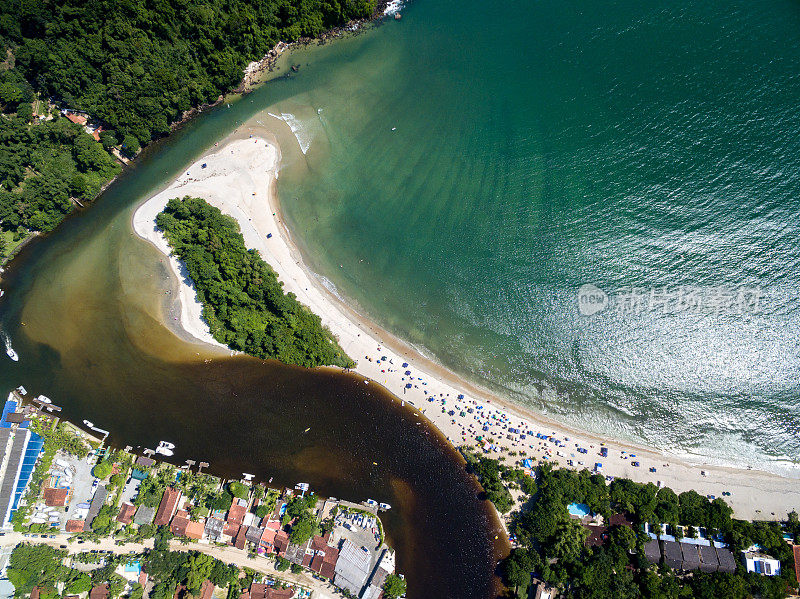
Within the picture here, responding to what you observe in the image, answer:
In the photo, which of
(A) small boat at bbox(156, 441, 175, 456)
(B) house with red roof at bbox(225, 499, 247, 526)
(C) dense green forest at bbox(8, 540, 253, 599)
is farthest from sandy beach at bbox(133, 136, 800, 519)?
(C) dense green forest at bbox(8, 540, 253, 599)

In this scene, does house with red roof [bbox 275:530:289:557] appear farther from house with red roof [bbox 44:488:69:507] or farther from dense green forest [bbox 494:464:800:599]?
house with red roof [bbox 44:488:69:507]

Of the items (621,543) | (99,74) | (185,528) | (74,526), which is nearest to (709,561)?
(621,543)

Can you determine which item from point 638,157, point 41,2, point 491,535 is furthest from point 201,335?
point 638,157

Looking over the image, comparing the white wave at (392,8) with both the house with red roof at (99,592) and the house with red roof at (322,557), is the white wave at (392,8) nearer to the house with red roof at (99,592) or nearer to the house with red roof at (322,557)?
the house with red roof at (322,557)

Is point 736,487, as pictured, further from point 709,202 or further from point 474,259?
point 474,259

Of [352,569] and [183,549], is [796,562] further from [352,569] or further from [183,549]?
[183,549]

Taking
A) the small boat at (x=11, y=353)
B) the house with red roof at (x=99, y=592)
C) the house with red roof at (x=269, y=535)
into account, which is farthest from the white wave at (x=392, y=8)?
the house with red roof at (x=99, y=592)
